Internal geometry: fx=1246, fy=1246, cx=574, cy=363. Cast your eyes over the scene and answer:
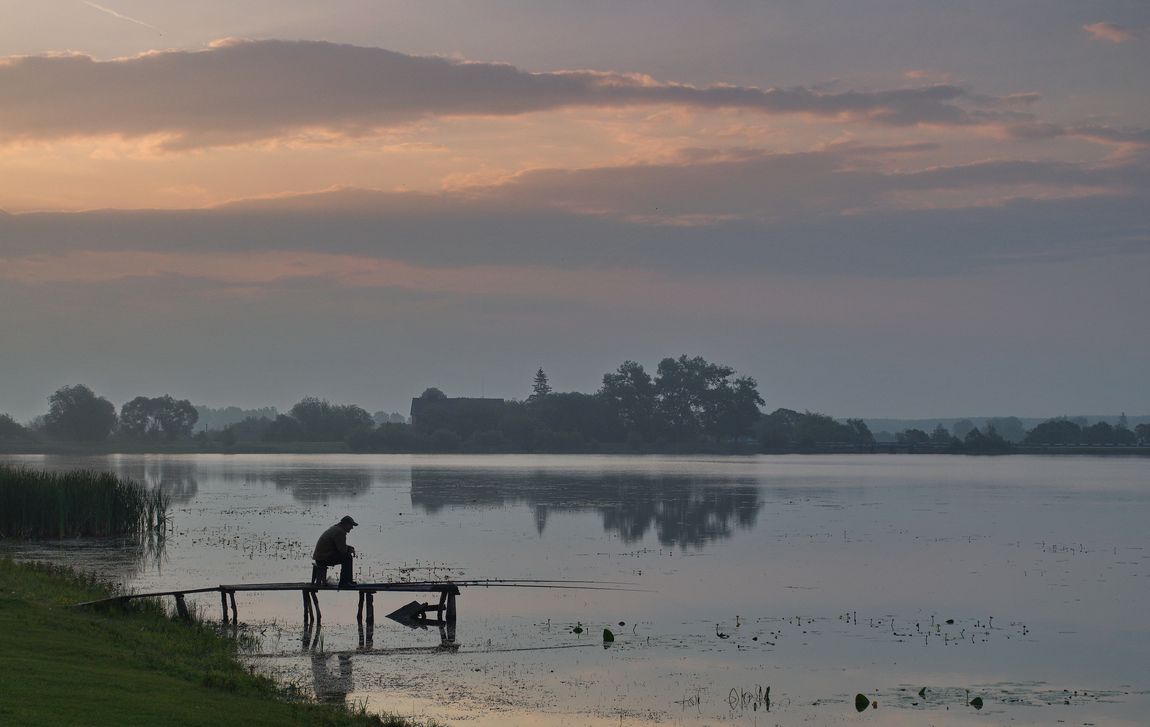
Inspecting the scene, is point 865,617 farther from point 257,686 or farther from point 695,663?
point 257,686

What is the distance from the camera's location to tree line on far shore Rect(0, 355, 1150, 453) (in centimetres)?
15900

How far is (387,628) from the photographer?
23.4 metres

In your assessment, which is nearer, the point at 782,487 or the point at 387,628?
the point at 387,628

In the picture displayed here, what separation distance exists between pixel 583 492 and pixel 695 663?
1874 inches

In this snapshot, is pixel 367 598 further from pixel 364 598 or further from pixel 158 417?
pixel 158 417

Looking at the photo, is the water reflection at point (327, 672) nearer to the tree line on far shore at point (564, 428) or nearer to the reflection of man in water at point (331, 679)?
the reflection of man in water at point (331, 679)

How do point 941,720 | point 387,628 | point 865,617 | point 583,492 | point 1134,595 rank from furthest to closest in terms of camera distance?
1. point 583,492
2. point 1134,595
3. point 865,617
4. point 387,628
5. point 941,720

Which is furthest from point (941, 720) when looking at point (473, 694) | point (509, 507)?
point (509, 507)

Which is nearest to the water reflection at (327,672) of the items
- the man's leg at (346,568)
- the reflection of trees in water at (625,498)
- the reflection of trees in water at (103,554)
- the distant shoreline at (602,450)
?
the man's leg at (346,568)

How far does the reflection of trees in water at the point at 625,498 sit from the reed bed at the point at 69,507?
14.0 m

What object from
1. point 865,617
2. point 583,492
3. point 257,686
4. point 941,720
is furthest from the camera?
point 583,492

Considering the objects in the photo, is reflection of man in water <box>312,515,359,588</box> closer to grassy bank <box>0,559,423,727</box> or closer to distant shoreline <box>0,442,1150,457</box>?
grassy bank <box>0,559,423,727</box>

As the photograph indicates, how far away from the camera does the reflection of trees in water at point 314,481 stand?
64.9 meters

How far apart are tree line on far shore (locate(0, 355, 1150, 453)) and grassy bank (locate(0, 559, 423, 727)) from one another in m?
137
